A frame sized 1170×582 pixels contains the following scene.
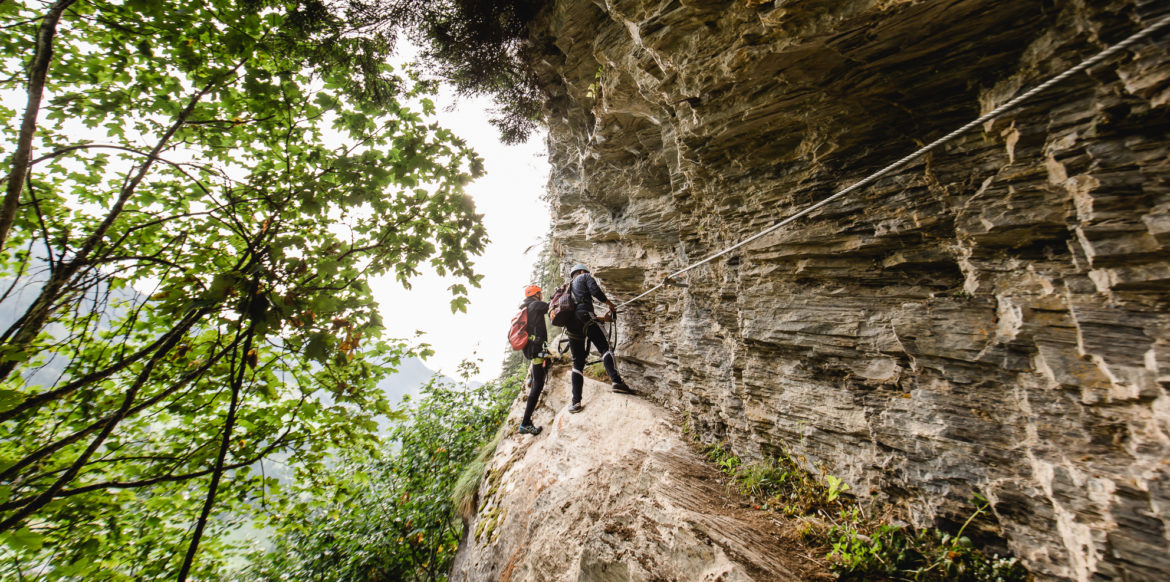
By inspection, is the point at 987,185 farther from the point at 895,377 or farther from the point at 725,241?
the point at 725,241

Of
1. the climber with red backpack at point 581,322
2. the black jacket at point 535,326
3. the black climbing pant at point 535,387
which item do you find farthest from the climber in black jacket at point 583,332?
the black climbing pant at point 535,387

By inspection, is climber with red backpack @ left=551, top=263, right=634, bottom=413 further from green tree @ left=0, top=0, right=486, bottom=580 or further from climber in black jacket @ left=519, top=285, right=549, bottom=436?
green tree @ left=0, top=0, right=486, bottom=580

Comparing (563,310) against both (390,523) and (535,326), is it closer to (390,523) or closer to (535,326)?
(535,326)

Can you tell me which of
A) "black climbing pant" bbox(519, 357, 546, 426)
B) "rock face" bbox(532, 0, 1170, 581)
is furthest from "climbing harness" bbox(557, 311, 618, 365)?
"rock face" bbox(532, 0, 1170, 581)

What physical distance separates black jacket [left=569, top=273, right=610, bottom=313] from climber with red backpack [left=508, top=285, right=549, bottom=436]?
2.71 ft

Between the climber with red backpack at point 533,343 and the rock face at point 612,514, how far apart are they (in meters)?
0.40

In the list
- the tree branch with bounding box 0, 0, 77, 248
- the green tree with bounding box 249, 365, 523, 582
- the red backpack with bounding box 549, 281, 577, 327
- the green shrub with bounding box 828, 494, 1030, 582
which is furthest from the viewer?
the green tree with bounding box 249, 365, 523, 582

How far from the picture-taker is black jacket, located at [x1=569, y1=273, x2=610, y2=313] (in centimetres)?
655

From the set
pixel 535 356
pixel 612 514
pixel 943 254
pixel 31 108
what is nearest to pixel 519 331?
pixel 535 356

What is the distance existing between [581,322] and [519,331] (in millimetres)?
1290

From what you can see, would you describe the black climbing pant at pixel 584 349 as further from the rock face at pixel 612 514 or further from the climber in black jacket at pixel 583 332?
the rock face at pixel 612 514

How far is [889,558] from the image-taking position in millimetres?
3025

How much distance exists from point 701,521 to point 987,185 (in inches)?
157

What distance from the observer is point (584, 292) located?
21.7ft
